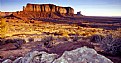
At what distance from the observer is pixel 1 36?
30.0m

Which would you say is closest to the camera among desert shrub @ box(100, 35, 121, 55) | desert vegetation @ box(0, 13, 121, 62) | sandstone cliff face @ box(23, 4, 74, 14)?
desert shrub @ box(100, 35, 121, 55)

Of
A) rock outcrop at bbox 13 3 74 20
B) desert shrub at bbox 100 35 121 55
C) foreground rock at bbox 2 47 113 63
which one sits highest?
foreground rock at bbox 2 47 113 63

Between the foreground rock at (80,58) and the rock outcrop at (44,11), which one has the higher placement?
the foreground rock at (80,58)

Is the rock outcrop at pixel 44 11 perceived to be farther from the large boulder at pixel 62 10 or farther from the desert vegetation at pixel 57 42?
the desert vegetation at pixel 57 42

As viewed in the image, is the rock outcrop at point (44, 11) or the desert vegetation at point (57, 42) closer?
the desert vegetation at point (57, 42)

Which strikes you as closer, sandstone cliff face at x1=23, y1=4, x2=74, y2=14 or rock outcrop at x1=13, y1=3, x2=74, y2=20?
rock outcrop at x1=13, y1=3, x2=74, y2=20

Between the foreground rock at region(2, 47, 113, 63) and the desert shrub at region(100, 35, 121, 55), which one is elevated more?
the foreground rock at region(2, 47, 113, 63)

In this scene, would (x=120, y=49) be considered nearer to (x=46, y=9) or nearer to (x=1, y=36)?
(x=1, y=36)

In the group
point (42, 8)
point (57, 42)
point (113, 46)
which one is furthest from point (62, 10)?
point (113, 46)

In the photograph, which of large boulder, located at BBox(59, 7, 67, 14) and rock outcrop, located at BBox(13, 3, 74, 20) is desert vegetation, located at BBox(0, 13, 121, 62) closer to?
rock outcrop, located at BBox(13, 3, 74, 20)

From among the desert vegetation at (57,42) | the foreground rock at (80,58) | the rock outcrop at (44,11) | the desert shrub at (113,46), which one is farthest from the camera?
the rock outcrop at (44,11)

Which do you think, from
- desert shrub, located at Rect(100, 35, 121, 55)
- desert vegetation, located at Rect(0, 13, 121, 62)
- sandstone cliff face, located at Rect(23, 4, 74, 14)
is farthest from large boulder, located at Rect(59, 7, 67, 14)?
desert shrub, located at Rect(100, 35, 121, 55)

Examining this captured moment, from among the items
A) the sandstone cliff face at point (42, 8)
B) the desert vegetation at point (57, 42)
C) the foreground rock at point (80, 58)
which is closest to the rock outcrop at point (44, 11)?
the sandstone cliff face at point (42, 8)

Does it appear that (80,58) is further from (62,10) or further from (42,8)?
(62,10)
